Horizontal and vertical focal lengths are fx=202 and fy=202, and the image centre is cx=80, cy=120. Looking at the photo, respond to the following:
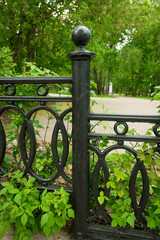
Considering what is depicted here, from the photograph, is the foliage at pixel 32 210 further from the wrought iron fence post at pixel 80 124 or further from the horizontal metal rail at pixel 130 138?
the horizontal metal rail at pixel 130 138

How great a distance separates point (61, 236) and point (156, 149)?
3.61 feet

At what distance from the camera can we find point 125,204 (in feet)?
5.05

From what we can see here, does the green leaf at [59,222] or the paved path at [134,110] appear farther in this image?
the paved path at [134,110]

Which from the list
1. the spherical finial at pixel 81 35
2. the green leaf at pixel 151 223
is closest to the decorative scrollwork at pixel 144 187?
the green leaf at pixel 151 223

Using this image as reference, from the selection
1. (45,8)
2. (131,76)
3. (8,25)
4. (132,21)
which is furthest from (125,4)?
(131,76)

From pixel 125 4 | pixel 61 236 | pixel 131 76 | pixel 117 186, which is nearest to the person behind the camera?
pixel 117 186

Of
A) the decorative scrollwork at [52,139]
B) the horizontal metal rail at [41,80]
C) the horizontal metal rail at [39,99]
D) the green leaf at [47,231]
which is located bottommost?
the green leaf at [47,231]

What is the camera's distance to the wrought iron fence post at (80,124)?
149 cm

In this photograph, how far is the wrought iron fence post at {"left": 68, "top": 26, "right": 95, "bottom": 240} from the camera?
1488mm

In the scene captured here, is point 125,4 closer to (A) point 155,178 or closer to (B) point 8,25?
(B) point 8,25

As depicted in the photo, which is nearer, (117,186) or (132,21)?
(117,186)

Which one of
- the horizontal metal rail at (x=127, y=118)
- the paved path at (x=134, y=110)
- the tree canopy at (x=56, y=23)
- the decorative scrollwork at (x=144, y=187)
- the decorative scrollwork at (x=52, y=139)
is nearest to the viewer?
the horizontal metal rail at (x=127, y=118)

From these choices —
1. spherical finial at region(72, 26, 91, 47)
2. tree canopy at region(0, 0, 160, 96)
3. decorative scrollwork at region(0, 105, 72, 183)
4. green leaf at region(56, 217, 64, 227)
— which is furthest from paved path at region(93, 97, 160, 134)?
tree canopy at region(0, 0, 160, 96)

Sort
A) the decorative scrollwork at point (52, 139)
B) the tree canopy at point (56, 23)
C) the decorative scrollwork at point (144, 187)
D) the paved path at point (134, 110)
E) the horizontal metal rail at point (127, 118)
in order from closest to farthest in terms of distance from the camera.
Answer: the horizontal metal rail at point (127, 118)
the decorative scrollwork at point (144, 187)
the decorative scrollwork at point (52, 139)
the paved path at point (134, 110)
the tree canopy at point (56, 23)
